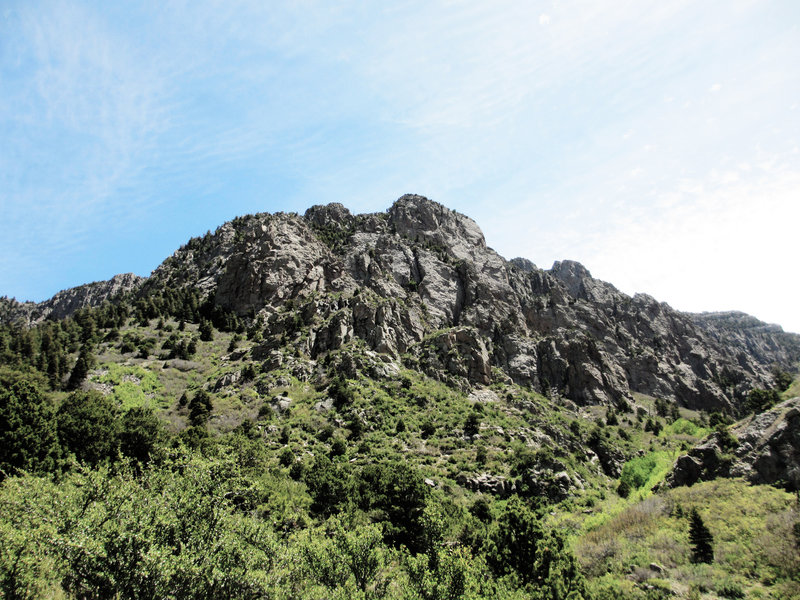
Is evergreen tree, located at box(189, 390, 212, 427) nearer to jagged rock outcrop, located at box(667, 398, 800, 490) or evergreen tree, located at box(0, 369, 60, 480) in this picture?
evergreen tree, located at box(0, 369, 60, 480)

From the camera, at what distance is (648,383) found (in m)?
125

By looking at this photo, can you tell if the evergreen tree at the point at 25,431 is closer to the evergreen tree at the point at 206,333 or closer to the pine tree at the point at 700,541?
the evergreen tree at the point at 206,333

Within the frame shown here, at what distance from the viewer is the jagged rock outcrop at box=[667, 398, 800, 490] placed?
28.9 m

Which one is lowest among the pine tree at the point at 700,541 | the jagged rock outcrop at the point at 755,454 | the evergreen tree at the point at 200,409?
the pine tree at the point at 700,541

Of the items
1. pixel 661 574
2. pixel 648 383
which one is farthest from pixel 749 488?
pixel 648 383

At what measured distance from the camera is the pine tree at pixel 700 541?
2292 cm

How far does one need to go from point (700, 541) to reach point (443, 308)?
9290cm

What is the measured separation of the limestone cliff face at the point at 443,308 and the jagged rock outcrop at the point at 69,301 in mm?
65825

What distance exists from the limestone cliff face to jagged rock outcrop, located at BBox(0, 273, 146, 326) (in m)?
65.8

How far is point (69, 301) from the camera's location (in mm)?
175625

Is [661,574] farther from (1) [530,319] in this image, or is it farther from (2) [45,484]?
(1) [530,319]

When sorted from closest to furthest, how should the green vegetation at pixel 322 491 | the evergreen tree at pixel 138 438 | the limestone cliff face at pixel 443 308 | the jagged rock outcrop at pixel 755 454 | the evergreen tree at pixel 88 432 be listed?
the green vegetation at pixel 322 491 < the jagged rock outcrop at pixel 755 454 < the evergreen tree at pixel 88 432 < the evergreen tree at pixel 138 438 < the limestone cliff face at pixel 443 308

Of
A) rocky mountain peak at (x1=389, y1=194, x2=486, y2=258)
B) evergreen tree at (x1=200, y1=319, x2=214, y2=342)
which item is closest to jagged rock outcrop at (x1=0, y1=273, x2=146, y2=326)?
evergreen tree at (x1=200, y1=319, x2=214, y2=342)

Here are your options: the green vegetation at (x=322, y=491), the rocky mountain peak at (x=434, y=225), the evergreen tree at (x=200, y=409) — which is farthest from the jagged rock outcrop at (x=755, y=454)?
the rocky mountain peak at (x=434, y=225)
